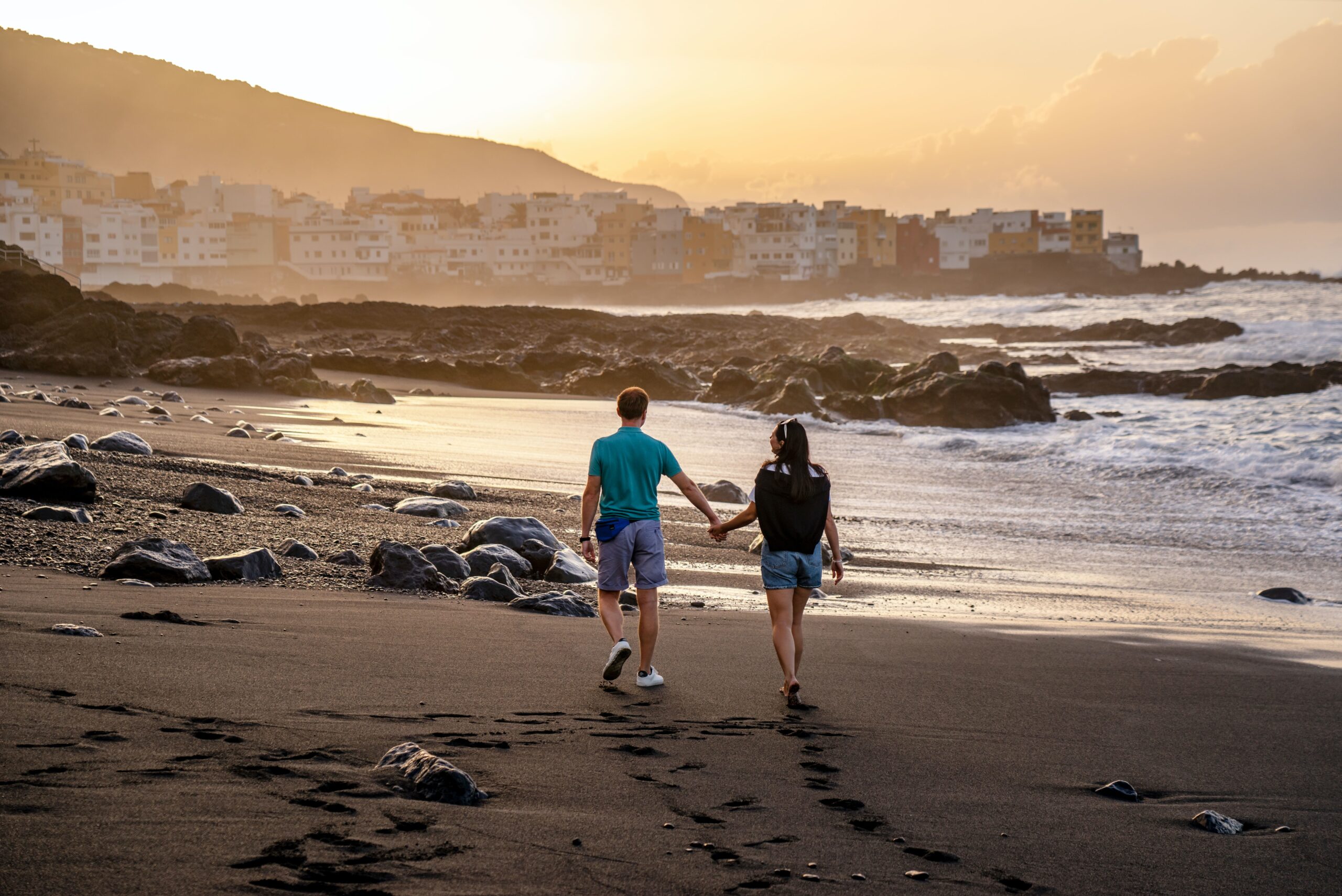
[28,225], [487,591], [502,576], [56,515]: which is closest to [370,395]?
[56,515]

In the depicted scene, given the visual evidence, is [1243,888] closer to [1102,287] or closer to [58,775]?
[58,775]

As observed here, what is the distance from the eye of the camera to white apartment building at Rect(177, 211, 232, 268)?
10038 centimetres

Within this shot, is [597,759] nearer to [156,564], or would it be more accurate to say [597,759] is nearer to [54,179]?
[156,564]

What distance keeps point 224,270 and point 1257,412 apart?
101592 millimetres

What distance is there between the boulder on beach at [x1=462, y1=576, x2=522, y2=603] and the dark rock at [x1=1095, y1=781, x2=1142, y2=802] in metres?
3.42

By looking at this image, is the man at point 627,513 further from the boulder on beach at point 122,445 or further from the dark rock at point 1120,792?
the boulder on beach at point 122,445

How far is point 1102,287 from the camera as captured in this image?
107 metres

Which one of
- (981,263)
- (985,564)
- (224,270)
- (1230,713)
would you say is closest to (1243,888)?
(1230,713)

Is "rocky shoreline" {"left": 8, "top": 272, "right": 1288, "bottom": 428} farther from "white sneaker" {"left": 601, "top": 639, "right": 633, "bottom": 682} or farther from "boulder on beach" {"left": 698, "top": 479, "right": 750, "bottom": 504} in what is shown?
"white sneaker" {"left": 601, "top": 639, "right": 633, "bottom": 682}

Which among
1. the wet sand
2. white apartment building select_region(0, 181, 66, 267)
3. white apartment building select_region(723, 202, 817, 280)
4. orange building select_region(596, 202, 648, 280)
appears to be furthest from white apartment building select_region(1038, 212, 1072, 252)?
the wet sand

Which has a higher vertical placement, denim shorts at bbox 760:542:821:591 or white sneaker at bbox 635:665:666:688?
denim shorts at bbox 760:542:821:591

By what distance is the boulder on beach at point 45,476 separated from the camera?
266 inches

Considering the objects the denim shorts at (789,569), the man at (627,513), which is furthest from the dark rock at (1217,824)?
the man at (627,513)

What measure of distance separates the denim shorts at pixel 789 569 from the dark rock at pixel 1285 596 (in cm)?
517
